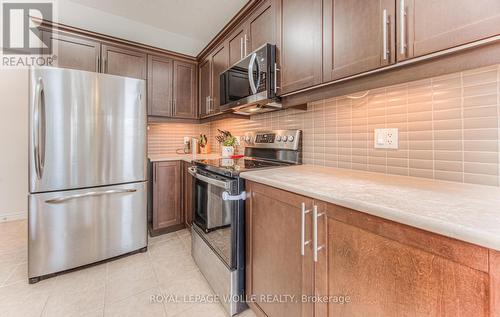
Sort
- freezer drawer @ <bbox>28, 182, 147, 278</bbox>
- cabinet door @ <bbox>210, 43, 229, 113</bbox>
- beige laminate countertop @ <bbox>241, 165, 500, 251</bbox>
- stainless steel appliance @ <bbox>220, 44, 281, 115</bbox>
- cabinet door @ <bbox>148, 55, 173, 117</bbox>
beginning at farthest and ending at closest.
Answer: cabinet door @ <bbox>148, 55, 173, 117</bbox> → cabinet door @ <bbox>210, 43, 229, 113</bbox> → freezer drawer @ <bbox>28, 182, 147, 278</bbox> → stainless steel appliance @ <bbox>220, 44, 281, 115</bbox> → beige laminate countertop @ <bbox>241, 165, 500, 251</bbox>

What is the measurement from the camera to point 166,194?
246 cm

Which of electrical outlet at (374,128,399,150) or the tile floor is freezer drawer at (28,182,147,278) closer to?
the tile floor

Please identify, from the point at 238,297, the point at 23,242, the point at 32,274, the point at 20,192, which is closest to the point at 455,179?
the point at 238,297

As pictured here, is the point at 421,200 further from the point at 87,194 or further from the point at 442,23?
the point at 87,194

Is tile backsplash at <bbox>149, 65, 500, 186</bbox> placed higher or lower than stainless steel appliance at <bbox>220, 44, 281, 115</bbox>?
lower

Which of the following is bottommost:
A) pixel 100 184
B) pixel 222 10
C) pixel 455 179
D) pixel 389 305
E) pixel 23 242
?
pixel 23 242

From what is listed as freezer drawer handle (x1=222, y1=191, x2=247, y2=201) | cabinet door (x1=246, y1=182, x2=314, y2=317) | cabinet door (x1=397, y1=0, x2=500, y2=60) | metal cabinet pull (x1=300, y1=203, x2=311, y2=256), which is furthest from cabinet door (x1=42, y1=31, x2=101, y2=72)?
cabinet door (x1=397, y1=0, x2=500, y2=60)

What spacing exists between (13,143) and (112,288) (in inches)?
100

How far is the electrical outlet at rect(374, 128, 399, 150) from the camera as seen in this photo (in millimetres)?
1202

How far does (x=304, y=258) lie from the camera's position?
95cm

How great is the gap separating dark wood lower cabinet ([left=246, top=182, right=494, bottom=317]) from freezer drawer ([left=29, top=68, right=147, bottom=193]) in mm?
1362

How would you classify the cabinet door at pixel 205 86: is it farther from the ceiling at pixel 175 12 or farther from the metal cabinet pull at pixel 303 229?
the metal cabinet pull at pixel 303 229

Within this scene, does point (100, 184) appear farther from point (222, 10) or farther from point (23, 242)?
point (222, 10)

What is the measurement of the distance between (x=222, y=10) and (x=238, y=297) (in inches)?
106
